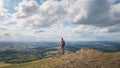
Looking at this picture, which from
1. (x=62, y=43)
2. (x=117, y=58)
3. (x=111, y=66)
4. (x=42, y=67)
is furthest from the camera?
(x=62, y=43)

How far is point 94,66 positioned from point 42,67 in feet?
36.0

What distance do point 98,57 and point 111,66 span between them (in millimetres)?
4135

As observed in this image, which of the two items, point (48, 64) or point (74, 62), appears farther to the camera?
point (48, 64)

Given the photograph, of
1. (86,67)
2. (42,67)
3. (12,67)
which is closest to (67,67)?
(86,67)

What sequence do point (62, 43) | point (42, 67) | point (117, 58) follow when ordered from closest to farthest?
point (117, 58), point (42, 67), point (62, 43)

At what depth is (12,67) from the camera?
1700 inches

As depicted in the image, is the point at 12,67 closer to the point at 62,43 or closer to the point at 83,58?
the point at 62,43

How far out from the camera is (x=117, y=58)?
32.9 m

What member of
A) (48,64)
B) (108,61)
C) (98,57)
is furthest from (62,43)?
(108,61)

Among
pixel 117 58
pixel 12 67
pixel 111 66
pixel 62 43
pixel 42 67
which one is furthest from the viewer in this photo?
pixel 12 67

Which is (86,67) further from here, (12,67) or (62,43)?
(12,67)

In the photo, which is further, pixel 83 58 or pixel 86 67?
pixel 83 58

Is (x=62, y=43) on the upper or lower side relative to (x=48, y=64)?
upper

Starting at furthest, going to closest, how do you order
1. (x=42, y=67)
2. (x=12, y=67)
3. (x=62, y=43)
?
(x=12, y=67) < (x=62, y=43) < (x=42, y=67)
